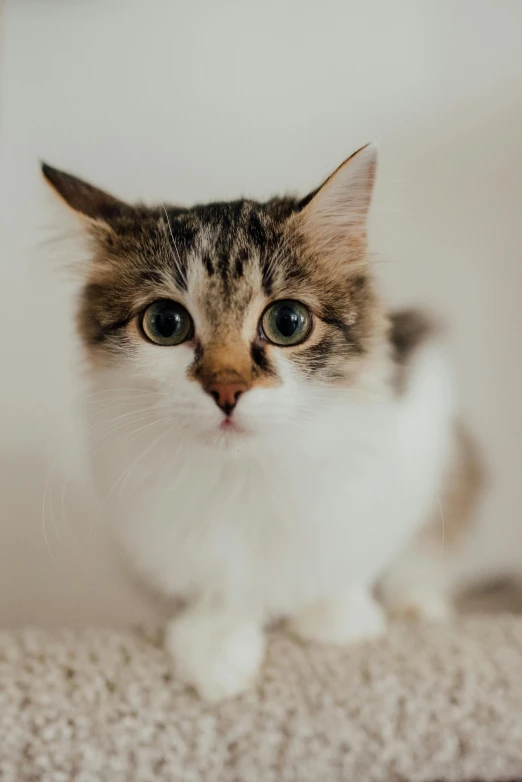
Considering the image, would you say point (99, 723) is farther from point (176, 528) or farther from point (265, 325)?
point (265, 325)

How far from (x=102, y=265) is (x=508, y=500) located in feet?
2.17

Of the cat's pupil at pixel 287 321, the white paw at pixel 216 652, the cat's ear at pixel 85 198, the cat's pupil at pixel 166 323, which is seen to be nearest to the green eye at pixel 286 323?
the cat's pupil at pixel 287 321

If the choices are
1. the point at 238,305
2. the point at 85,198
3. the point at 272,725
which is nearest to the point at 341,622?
the point at 272,725

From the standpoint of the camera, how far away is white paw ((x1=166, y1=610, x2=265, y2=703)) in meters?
0.71

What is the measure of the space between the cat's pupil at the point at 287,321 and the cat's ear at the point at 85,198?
10.1 inches

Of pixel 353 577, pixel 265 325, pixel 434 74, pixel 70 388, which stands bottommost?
pixel 353 577

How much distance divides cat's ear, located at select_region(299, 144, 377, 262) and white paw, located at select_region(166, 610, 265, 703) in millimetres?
489

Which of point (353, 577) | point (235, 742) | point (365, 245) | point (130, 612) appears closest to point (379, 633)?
point (353, 577)

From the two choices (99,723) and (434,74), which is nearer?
(99,723)

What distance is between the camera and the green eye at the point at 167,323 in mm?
725

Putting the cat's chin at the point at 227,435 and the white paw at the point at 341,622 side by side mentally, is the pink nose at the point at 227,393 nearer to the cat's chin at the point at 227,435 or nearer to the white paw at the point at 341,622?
the cat's chin at the point at 227,435

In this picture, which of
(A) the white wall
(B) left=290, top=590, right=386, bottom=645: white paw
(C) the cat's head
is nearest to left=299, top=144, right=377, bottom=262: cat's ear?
(C) the cat's head

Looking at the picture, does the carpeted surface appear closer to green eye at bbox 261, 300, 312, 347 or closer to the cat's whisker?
the cat's whisker

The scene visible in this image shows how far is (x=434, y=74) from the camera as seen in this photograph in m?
0.93
